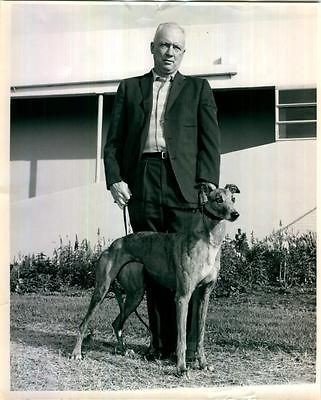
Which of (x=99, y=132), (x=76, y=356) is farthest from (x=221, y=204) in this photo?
(x=76, y=356)

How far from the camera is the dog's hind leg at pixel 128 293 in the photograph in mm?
5699

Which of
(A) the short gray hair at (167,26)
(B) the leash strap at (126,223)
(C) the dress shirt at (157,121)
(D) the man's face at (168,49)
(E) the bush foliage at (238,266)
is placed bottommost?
(E) the bush foliage at (238,266)

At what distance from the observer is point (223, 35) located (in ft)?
19.7

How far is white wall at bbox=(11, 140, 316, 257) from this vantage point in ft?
19.5

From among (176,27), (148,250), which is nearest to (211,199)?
(148,250)

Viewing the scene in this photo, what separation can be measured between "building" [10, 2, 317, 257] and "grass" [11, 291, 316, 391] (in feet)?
1.98

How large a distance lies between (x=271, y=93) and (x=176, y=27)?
1.03 metres

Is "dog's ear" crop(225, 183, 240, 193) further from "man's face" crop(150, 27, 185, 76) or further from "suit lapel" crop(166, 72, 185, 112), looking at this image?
"man's face" crop(150, 27, 185, 76)

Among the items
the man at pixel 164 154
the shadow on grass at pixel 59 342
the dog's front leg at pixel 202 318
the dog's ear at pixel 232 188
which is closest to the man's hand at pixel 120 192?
the man at pixel 164 154

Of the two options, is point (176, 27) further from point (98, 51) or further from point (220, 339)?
point (220, 339)

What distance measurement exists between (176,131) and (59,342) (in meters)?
1.98

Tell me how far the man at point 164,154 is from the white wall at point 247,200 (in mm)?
232

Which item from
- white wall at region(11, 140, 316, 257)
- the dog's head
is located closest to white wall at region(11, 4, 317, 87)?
white wall at region(11, 140, 316, 257)

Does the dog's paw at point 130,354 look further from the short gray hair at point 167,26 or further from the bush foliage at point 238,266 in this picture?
the short gray hair at point 167,26
